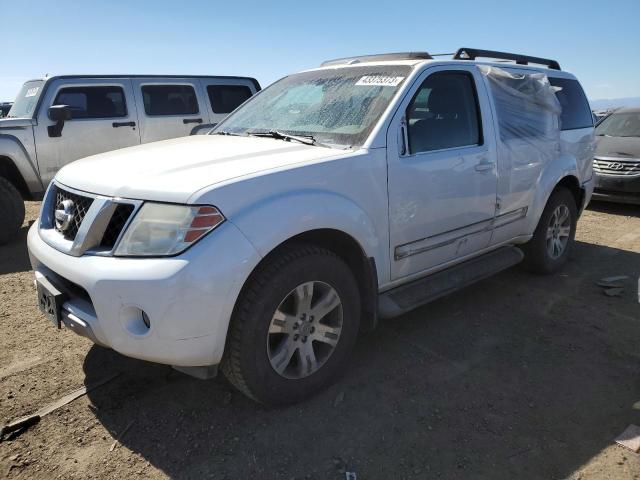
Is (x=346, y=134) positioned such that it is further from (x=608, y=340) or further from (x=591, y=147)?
(x=591, y=147)

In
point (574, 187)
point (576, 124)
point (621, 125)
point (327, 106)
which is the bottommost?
point (621, 125)

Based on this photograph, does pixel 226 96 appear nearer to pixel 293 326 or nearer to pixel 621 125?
pixel 293 326

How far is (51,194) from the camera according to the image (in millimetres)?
2965

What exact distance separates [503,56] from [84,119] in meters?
5.44

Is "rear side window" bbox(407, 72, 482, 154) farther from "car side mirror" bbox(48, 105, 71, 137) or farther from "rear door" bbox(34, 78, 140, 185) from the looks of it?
"rear door" bbox(34, 78, 140, 185)

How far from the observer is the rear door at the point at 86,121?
21.2 ft

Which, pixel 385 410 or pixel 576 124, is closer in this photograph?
pixel 385 410

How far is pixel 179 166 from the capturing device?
2.55m

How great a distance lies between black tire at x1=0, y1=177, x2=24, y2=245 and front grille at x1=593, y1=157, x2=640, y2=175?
8.32 m

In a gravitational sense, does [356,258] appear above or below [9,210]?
above

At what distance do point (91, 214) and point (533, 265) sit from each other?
3909 mm

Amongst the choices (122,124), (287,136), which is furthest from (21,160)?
(287,136)

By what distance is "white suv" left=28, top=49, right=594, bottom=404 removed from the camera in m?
2.22

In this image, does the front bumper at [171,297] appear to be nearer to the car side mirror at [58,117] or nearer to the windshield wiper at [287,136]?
the windshield wiper at [287,136]
